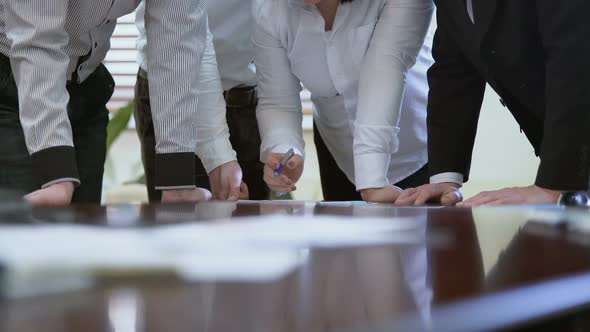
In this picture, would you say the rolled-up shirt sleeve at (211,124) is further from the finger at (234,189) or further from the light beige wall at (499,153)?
the light beige wall at (499,153)

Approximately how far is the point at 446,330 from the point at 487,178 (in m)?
3.43

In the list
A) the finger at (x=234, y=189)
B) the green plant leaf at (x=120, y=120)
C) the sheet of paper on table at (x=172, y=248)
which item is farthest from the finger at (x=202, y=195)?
the green plant leaf at (x=120, y=120)

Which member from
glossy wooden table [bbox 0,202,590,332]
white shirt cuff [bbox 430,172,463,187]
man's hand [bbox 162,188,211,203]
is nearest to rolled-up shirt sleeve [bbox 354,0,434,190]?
white shirt cuff [bbox 430,172,463,187]

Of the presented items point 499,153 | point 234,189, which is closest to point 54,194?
point 234,189

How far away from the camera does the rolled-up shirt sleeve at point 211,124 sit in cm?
191

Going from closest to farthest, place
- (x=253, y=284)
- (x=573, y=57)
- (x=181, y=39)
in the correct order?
(x=253, y=284)
(x=573, y=57)
(x=181, y=39)

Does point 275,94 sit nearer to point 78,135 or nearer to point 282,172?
point 282,172

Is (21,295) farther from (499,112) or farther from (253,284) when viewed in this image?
(499,112)

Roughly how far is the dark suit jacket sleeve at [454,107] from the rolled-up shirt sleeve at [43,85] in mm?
770

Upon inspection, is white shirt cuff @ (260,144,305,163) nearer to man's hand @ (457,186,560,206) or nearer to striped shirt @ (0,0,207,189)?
striped shirt @ (0,0,207,189)

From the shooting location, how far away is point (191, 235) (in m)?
0.71

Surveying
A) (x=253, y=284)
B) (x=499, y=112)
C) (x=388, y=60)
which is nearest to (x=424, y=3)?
(x=388, y=60)

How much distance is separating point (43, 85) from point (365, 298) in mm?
1069

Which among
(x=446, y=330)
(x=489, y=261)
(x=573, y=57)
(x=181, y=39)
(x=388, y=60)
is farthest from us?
(x=388, y=60)
